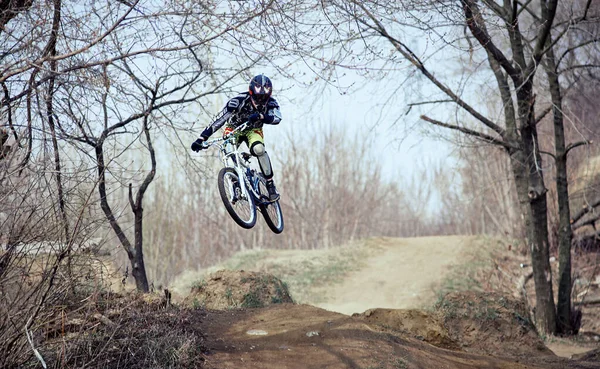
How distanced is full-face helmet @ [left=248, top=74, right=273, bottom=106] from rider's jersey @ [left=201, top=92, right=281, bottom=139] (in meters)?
0.20

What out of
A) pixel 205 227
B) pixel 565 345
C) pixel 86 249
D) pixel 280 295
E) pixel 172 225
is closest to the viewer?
pixel 86 249

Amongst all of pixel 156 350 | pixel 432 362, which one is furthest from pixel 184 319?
pixel 432 362

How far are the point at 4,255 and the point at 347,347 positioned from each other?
3785 millimetres

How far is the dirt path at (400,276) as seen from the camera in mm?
21141

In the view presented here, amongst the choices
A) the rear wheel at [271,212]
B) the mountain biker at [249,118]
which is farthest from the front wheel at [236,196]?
the mountain biker at [249,118]

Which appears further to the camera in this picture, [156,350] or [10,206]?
[156,350]

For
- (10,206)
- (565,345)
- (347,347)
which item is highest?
(10,206)

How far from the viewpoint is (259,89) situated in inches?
245

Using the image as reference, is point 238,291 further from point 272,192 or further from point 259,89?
point 259,89

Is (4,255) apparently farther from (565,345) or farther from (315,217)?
(315,217)

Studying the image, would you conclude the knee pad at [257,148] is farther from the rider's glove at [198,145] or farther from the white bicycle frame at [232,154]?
the rider's glove at [198,145]

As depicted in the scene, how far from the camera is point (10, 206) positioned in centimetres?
616

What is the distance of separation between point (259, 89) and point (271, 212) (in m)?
1.53

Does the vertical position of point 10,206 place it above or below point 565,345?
above
